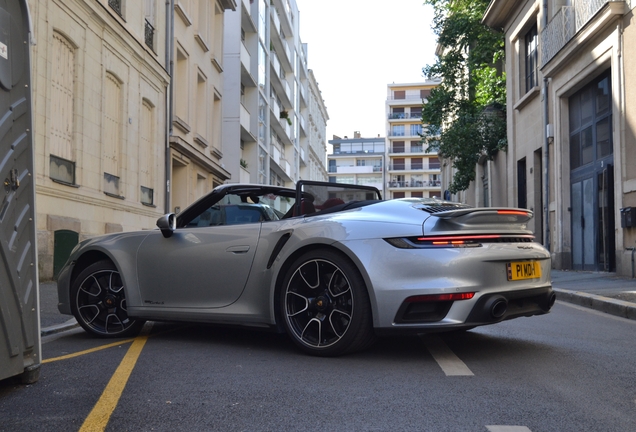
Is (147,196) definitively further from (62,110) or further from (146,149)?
(62,110)

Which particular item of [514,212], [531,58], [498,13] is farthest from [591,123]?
[514,212]

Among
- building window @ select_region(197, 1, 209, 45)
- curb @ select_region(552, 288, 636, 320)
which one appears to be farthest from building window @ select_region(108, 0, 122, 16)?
curb @ select_region(552, 288, 636, 320)

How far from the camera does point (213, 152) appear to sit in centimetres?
2614

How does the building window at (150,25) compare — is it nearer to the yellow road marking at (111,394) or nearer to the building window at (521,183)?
the building window at (521,183)

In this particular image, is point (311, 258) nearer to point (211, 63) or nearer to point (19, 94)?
point (19, 94)

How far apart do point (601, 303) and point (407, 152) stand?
105 metres

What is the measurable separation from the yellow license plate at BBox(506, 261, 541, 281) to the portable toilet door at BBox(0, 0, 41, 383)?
117 inches

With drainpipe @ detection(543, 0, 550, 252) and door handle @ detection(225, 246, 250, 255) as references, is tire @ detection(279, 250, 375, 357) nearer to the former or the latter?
door handle @ detection(225, 246, 250, 255)

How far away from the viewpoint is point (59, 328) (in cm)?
646

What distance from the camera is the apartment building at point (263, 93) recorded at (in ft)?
100.0

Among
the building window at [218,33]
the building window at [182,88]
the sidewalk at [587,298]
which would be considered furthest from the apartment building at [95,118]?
the building window at [218,33]

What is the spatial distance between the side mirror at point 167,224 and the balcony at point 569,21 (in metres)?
11.6

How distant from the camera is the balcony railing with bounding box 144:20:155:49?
18.5m

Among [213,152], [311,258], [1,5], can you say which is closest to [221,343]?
[311,258]
